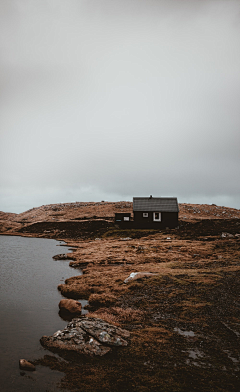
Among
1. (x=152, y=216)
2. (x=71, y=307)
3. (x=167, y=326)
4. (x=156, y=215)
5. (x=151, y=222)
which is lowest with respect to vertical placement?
(x=71, y=307)

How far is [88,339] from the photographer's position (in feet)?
38.5

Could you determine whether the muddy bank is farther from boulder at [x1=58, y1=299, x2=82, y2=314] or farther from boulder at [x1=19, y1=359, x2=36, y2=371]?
boulder at [x1=58, y1=299, x2=82, y2=314]

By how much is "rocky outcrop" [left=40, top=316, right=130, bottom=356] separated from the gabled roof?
52.1 metres

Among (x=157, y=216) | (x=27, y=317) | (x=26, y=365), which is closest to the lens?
(x=26, y=365)

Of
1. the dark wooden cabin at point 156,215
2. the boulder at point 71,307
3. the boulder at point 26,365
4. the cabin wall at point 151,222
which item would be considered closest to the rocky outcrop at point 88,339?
the boulder at point 26,365

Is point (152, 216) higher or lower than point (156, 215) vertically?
lower

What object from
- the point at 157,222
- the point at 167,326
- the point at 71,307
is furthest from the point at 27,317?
the point at 157,222

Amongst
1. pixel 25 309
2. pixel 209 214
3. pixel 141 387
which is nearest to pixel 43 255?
pixel 25 309

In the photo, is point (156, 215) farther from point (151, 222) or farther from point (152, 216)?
point (151, 222)

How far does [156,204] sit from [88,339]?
5566cm

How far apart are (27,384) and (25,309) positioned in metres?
9.00

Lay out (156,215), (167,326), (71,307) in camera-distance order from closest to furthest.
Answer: (167,326)
(71,307)
(156,215)

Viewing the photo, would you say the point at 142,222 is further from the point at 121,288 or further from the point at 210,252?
the point at 121,288

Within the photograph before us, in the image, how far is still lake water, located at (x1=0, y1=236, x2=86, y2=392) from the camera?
9672 mm
